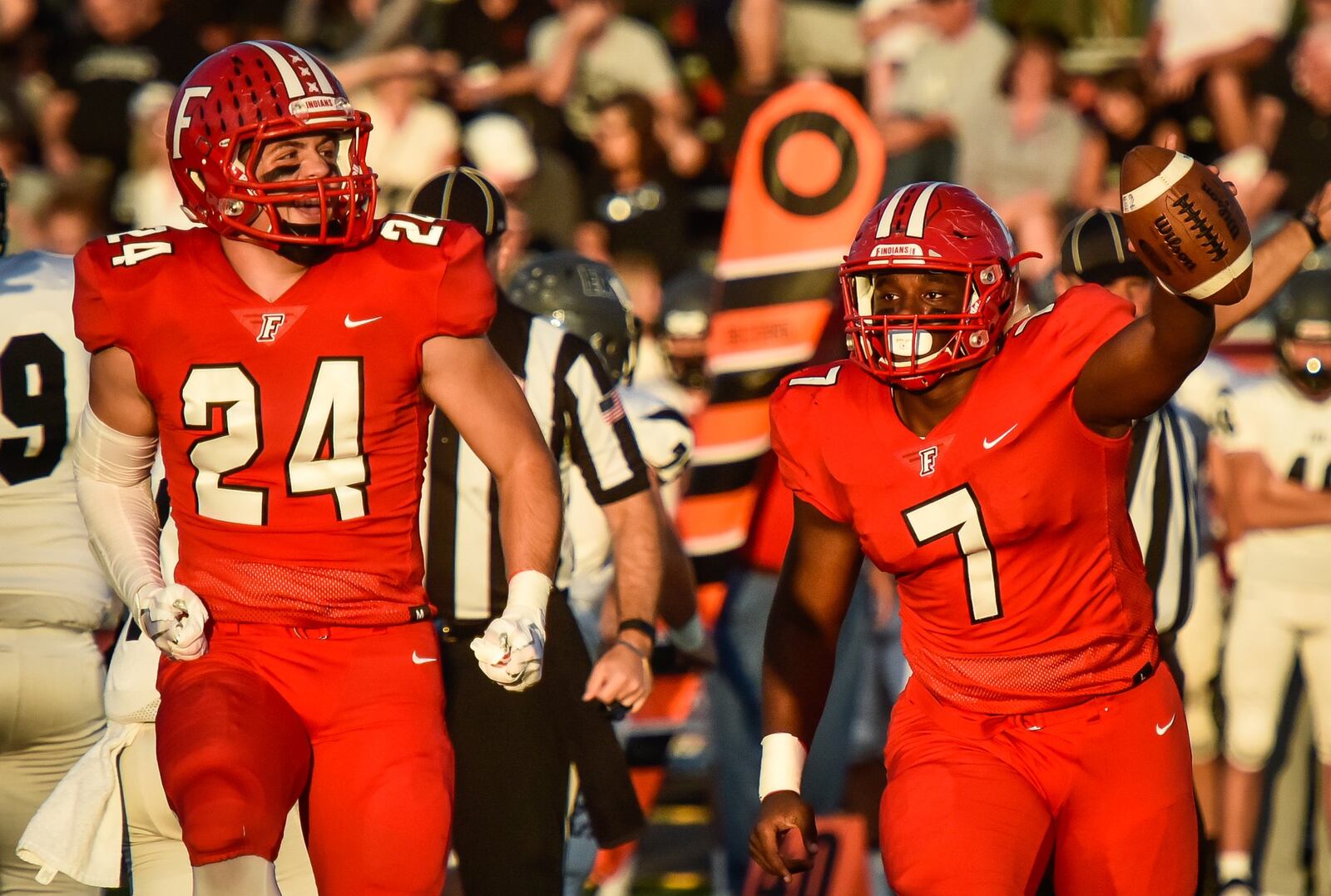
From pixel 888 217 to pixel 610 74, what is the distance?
6.57 m

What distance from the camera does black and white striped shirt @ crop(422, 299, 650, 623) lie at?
181 inches

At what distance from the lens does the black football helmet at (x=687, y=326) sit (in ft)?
26.4

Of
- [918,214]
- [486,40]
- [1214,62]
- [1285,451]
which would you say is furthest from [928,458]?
[486,40]

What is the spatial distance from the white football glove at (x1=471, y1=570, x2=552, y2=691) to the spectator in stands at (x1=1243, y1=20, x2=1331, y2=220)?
6097 mm

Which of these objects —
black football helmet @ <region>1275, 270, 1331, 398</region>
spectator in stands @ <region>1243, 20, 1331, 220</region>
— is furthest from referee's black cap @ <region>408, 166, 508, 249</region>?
spectator in stands @ <region>1243, 20, 1331, 220</region>

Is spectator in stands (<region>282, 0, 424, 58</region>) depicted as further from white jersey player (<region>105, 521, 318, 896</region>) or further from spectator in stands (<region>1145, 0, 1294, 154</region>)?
white jersey player (<region>105, 521, 318, 896</region>)

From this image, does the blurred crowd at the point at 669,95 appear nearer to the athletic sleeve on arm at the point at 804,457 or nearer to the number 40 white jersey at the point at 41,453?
the number 40 white jersey at the point at 41,453

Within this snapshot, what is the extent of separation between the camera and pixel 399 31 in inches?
408

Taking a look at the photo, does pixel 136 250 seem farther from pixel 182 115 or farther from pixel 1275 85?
pixel 1275 85

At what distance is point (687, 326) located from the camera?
807cm

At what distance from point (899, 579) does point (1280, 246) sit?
1355 millimetres

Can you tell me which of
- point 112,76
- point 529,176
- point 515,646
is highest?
point 515,646

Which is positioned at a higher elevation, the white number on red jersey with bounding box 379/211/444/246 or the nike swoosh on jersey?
the white number on red jersey with bounding box 379/211/444/246

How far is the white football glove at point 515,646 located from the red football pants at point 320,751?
9.3 inches
